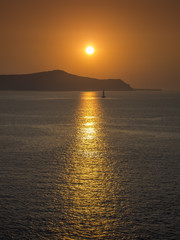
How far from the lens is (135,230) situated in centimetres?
677

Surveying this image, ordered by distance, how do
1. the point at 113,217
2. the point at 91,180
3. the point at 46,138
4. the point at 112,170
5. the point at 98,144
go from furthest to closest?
the point at 46,138 → the point at 98,144 → the point at 112,170 → the point at 91,180 → the point at 113,217

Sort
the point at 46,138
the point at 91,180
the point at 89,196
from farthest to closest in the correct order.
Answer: the point at 46,138 < the point at 91,180 < the point at 89,196

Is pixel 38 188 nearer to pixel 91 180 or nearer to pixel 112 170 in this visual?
pixel 91 180

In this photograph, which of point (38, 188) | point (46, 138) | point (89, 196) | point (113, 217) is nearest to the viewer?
point (113, 217)

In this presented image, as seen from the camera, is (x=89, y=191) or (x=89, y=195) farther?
(x=89, y=191)

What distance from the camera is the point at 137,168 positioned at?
12.1 meters

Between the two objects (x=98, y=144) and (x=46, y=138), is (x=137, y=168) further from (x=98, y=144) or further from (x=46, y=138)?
(x=46, y=138)

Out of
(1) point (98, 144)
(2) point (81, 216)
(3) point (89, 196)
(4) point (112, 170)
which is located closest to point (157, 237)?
(2) point (81, 216)

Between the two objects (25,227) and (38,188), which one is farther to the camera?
(38,188)

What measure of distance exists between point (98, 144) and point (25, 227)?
11060 mm

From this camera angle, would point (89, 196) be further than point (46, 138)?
No

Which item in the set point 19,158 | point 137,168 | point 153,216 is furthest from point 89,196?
point 19,158

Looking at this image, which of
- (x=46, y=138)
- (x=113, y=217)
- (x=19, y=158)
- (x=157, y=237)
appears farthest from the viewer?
(x=46, y=138)

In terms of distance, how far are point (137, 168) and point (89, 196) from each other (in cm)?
386
